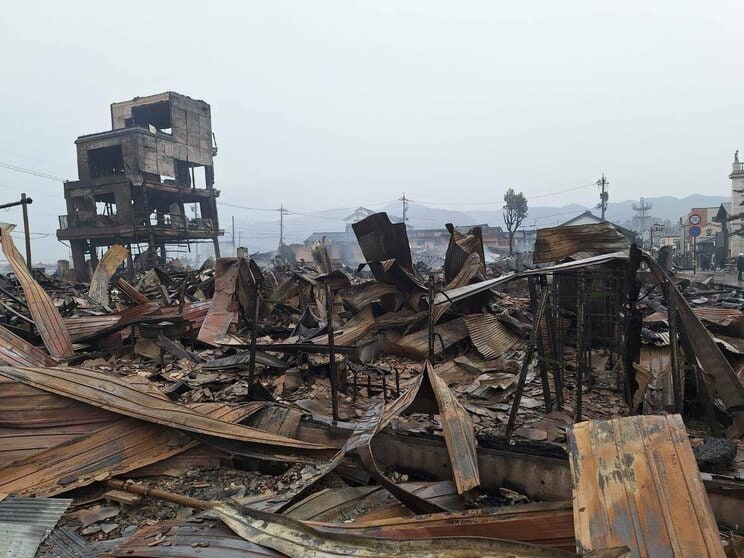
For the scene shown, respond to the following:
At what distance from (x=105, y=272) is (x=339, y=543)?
528 inches

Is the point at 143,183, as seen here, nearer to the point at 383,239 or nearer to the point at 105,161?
the point at 105,161

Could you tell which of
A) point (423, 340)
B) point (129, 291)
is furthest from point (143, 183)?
point (423, 340)

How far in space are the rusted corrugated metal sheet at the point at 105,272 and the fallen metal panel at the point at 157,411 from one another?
30.3ft

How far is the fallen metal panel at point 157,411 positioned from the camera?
375 cm

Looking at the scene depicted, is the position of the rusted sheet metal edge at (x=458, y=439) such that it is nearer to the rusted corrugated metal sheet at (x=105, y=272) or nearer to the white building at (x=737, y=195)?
the rusted corrugated metal sheet at (x=105, y=272)

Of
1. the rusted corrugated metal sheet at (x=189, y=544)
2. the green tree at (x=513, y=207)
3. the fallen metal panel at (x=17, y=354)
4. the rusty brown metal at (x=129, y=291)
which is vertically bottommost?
the rusted corrugated metal sheet at (x=189, y=544)

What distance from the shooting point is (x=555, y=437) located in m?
4.16

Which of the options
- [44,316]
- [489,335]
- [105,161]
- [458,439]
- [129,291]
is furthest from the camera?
[105,161]

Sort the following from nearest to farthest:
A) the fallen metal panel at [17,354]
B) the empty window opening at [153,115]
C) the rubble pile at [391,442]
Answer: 1. the rubble pile at [391,442]
2. the fallen metal panel at [17,354]
3. the empty window opening at [153,115]

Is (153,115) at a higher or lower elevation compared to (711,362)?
higher

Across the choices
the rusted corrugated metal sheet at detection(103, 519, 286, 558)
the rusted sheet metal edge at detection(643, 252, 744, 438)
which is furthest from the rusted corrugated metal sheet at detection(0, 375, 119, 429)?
the rusted sheet metal edge at detection(643, 252, 744, 438)

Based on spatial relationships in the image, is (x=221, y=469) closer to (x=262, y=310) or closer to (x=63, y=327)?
(x=63, y=327)

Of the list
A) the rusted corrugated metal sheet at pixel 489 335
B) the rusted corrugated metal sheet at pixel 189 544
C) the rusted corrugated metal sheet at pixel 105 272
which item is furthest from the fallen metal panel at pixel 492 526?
the rusted corrugated metal sheet at pixel 105 272

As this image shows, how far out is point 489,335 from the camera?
780 centimetres
